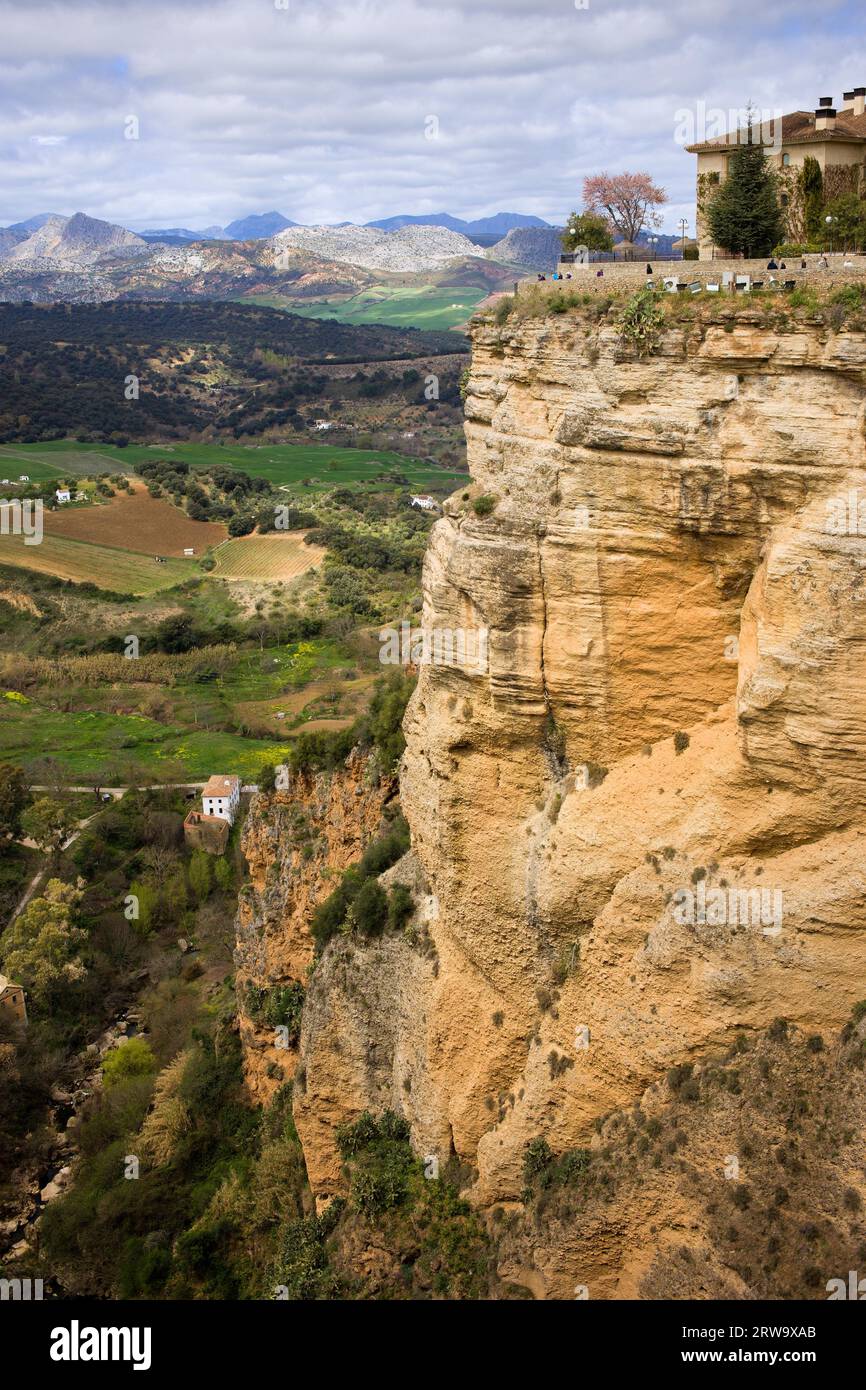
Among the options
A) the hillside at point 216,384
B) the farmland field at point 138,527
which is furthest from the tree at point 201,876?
the hillside at point 216,384

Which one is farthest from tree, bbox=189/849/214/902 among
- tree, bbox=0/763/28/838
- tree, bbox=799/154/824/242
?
tree, bbox=799/154/824/242

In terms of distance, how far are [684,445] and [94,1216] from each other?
74.6ft

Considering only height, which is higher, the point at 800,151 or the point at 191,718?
the point at 800,151

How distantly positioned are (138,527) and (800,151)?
83464 millimetres

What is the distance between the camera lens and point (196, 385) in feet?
Answer: 520

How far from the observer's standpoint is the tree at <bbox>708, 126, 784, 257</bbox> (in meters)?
21.4

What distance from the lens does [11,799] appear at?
54938mm

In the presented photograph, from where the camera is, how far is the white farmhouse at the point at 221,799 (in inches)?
2092

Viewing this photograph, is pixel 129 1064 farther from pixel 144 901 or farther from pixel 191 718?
pixel 191 718

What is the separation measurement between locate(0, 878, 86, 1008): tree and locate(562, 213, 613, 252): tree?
2901 centimetres

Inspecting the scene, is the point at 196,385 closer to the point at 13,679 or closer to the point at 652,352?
the point at 13,679

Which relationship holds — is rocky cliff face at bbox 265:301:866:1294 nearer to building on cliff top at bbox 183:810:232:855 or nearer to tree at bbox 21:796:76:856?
building on cliff top at bbox 183:810:232:855

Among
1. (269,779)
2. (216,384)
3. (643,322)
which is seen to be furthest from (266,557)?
(216,384)

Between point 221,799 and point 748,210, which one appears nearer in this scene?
point 748,210
